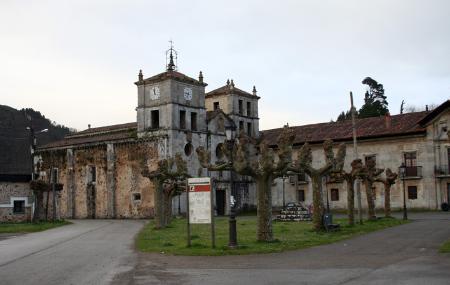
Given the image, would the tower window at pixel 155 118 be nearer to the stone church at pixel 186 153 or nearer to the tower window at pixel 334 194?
the stone church at pixel 186 153

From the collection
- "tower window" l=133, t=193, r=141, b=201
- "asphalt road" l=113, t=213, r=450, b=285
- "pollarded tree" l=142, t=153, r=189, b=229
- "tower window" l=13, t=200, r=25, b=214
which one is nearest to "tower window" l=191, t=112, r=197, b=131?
"tower window" l=133, t=193, r=141, b=201

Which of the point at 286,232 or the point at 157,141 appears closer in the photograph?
the point at 286,232

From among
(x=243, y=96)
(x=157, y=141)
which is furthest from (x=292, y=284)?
(x=243, y=96)

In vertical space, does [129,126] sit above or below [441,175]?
above

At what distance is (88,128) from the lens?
6291cm

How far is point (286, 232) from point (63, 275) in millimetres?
13159

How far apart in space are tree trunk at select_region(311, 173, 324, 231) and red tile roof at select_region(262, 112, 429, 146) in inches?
1102

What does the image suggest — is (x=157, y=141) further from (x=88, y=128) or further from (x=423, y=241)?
(x=423, y=241)

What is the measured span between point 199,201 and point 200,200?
0.05 m

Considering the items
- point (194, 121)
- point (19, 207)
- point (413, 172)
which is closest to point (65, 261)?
point (19, 207)

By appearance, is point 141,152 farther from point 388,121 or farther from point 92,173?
point 388,121

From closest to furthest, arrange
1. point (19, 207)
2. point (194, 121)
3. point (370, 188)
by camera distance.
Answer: point (370, 188) < point (19, 207) < point (194, 121)

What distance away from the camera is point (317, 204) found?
24.2m

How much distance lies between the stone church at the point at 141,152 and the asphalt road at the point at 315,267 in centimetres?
3037
